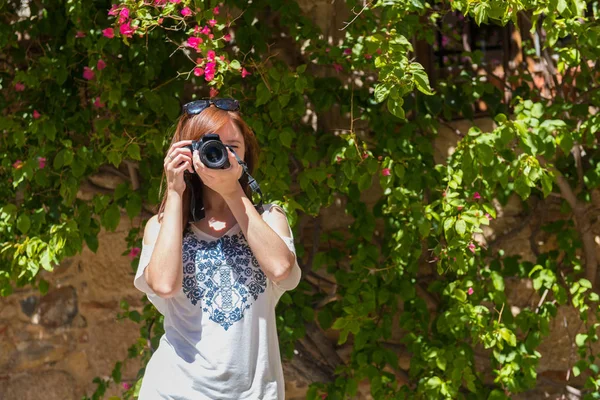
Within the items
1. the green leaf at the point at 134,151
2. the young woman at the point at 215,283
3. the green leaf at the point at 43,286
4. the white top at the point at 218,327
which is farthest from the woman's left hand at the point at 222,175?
the green leaf at the point at 43,286

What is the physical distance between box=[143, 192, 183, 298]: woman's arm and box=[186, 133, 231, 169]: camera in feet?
0.38

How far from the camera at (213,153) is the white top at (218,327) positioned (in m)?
0.18

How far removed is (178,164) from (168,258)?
0.21 metres

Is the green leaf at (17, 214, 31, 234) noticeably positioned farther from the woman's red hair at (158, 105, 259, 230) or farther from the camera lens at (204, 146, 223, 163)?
the camera lens at (204, 146, 223, 163)

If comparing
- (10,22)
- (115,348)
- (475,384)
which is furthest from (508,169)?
(10,22)

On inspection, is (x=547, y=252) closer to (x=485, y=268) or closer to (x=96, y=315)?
(x=485, y=268)

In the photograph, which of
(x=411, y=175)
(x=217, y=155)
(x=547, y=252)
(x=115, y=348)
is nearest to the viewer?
(x=217, y=155)

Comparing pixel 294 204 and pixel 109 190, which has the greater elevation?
pixel 294 204

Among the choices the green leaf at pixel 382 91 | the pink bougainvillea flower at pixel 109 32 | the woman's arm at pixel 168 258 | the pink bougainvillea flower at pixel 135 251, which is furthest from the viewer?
the pink bougainvillea flower at pixel 135 251

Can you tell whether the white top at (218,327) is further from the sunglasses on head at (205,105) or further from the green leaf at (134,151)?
the green leaf at (134,151)

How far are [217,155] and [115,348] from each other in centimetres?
190

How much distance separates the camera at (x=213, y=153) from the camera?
6.73 feet

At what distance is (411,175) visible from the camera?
127 inches

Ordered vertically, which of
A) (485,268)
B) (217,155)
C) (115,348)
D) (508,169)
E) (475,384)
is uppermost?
(217,155)
